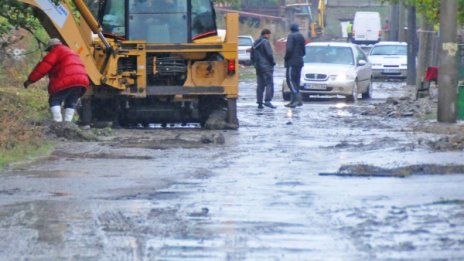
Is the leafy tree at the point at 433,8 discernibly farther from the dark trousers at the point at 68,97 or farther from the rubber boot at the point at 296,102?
the dark trousers at the point at 68,97

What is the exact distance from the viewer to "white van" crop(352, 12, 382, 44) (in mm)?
68875

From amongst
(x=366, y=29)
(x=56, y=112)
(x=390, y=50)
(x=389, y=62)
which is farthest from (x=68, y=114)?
(x=366, y=29)

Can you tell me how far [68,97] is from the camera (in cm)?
1881

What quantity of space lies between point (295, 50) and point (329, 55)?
4171 millimetres

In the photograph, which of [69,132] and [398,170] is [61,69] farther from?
[398,170]

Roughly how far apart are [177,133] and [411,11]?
66.4ft

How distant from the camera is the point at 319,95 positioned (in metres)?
30.5

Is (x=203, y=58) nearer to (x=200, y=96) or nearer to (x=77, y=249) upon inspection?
(x=200, y=96)

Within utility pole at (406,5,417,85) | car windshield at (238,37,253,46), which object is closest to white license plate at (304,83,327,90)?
utility pole at (406,5,417,85)

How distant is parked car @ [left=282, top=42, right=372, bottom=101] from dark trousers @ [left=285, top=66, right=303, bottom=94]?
2.54 metres

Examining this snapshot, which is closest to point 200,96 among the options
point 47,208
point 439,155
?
point 439,155

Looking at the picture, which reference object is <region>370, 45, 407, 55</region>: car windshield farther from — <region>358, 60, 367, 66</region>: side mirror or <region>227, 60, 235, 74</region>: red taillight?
<region>227, 60, 235, 74</region>: red taillight

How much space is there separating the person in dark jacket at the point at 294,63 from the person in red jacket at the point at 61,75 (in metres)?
9.15

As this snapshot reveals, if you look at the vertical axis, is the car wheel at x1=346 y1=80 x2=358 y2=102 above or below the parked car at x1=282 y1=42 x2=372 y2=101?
below
